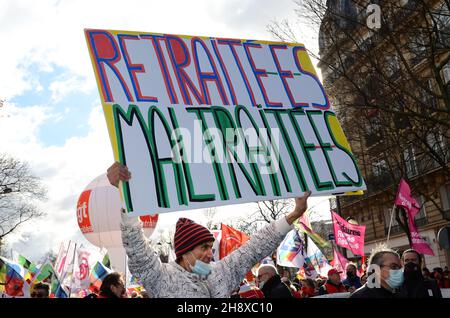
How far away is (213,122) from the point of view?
14.3 feet

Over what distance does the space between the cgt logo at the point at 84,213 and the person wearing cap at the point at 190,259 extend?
17411 millimetres

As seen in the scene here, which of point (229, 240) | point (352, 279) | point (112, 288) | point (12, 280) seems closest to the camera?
point (112, 288)

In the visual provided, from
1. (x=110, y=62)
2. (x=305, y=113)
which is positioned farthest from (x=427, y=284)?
(x=110, y=62)

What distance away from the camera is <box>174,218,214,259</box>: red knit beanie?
3.56m

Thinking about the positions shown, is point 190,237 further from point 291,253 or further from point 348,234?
point 348,234

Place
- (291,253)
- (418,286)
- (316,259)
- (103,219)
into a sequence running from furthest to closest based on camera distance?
(103,219), (316,259), (291,253), (418,286)

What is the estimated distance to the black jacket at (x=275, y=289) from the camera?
6387mm

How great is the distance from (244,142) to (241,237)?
902cm

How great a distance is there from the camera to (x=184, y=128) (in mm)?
4223

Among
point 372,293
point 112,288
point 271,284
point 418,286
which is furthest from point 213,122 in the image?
point 271,284

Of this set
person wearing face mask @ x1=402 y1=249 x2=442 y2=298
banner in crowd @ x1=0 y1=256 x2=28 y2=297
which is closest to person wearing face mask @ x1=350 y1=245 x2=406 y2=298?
person wearing face mask @ x1=402 y1=249 x2=442 y2=298

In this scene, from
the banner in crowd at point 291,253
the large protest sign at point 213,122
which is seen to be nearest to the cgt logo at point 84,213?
the banner in crowd at point 291,253

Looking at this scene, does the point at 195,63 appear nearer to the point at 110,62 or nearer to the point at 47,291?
the point at 110,62

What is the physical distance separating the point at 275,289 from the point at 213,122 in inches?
110
